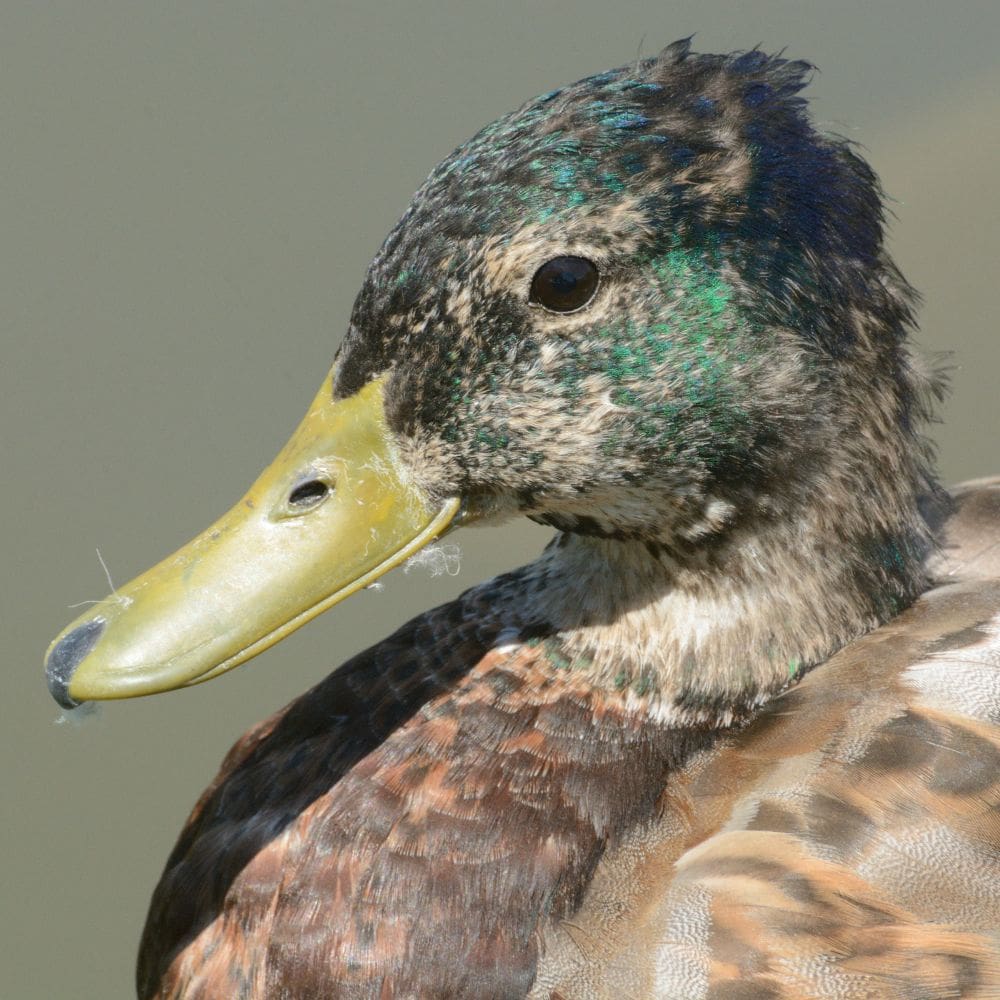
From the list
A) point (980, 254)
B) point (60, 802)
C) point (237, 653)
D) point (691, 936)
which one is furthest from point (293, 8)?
point (691, 936)

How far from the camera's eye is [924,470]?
200 centimetres

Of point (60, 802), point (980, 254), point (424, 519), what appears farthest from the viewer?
point (980, 254)

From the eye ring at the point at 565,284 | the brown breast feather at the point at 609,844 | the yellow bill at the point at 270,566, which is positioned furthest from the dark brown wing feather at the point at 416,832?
the eye ring at the point at 565,284

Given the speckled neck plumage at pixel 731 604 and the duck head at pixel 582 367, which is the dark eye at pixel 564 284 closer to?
the duck head at pixel 582 367

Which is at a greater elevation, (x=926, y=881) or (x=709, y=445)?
(x=709, y=445)

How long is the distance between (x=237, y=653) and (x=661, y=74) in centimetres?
91

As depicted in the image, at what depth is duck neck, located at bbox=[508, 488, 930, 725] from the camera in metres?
1.83

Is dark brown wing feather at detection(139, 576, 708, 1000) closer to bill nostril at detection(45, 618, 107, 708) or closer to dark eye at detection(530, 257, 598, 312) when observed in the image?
bill nostril at detection(45, 618, 107, 708)

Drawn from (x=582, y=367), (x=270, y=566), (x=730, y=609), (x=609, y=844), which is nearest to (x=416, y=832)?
(x=609, y=844)

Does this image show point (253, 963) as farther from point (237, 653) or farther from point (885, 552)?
point (885, 552)

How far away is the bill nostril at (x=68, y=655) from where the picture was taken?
168 cm

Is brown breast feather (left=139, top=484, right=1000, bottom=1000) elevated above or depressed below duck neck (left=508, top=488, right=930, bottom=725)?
below

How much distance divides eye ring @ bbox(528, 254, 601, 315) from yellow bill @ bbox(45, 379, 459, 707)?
249 millimetres

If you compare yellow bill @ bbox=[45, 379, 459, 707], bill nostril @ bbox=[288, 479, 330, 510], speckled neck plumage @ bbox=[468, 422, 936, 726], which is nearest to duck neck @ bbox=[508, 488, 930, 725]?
speckled neck plumage @ bbox=[468, 422, 936, 726]
